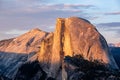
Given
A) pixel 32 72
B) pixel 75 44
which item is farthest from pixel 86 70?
pixel 32 72

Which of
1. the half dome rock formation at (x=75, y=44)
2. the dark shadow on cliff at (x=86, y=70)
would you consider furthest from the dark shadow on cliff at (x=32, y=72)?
the dark shadow on cliff at (x=86, y=70)

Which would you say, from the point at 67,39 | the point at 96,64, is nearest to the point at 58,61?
the point at 67,39

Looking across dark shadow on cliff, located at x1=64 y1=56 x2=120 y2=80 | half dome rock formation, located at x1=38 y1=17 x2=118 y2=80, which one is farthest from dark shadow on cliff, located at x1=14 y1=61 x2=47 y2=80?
dark shadow on cliff, located at x1=64 y1=56 x2=120 y2=80

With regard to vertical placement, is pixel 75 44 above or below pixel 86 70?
above

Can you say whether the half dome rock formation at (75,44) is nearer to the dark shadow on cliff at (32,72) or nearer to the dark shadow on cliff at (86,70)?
the dark shadow on cliff at (32,72)

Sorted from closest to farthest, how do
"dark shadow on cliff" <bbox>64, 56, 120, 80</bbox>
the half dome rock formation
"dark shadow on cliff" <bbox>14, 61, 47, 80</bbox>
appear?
"dark shadow on cliff" <bbox>64, 56, 120, 80</bbox>
the half dome rock formation
"dark shadow on cliff" <bbox>14, 61, 47, 80</bbox>

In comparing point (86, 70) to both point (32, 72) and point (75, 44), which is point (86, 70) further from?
point (32, 72)

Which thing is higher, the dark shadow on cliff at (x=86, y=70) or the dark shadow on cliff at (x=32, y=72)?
the dark shadow on cliff at (x=86, y=70)

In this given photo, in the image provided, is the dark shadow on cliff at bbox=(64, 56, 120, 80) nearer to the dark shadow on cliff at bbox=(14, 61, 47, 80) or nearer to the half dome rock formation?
the half dome rock formation

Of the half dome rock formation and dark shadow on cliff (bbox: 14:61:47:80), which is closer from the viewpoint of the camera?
the half dome rock formation
